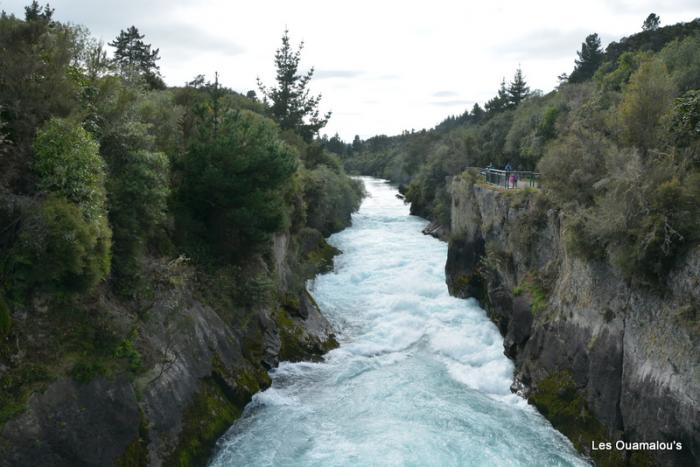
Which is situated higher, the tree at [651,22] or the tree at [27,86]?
the tree at [651,22]

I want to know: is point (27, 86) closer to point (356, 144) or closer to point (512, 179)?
point (512, 179)

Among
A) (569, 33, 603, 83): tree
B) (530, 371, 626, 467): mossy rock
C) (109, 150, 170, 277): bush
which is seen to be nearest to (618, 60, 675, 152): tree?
(530, 371, 626, 467): mossy rock

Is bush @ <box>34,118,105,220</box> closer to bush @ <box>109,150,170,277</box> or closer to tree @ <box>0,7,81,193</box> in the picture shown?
tree @ <box>0,7,81,193</box>

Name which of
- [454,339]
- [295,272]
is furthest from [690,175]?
[295,272]

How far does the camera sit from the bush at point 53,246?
9.47 m

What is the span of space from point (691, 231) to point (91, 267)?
38.9 feet

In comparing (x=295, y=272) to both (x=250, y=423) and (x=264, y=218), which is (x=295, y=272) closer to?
(x=264, y=218)

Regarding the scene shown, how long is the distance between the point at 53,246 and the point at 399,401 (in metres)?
10.4

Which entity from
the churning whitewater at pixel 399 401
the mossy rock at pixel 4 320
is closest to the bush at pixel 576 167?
the churning whitewater at pixel 399 401

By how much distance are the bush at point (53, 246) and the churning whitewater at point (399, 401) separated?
5709 mm

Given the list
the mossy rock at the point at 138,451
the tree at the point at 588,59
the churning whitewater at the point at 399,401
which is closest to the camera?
the mossy rock at the point at 138,451

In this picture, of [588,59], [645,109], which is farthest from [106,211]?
[588,59]

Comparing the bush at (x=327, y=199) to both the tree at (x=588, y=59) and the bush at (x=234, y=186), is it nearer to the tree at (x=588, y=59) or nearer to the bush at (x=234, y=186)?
the bush at (x=234, y=186)

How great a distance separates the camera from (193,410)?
42.3 feet
